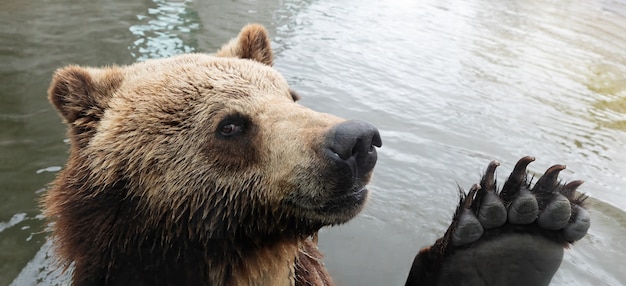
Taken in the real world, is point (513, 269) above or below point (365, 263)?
above

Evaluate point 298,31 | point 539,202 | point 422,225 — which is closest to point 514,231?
point 539,202

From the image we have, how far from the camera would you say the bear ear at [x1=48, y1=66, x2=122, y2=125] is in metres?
2.49

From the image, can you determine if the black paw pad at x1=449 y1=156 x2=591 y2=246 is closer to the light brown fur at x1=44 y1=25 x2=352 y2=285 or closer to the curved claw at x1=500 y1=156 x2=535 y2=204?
the curved claw at x1=500 y1=156 x2=535 y2=204

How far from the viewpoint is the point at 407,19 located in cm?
1377

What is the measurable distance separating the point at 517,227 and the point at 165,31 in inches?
307

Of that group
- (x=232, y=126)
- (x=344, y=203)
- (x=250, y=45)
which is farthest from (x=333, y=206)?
(x=250, y=45)

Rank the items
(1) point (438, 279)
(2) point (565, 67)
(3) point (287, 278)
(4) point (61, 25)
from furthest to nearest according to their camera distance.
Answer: (2) point (565, 67) < (4) point (61, 25) < (1) point (438, 279) < (3) point (287, 278)

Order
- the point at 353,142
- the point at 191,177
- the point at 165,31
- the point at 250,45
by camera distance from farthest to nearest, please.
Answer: the point at 165,31 → the point at 250,45 → the point at 191,177 → the point at 353,142

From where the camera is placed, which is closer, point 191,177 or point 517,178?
point 191,177

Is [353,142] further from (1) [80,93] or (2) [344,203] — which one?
(1) [80,93]

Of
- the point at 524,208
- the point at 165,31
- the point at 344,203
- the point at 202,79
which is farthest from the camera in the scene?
the point at 165,31

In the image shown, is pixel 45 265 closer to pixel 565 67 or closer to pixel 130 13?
pixel 130 13

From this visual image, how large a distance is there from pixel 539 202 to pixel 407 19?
11.6 m

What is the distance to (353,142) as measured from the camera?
189 cm
